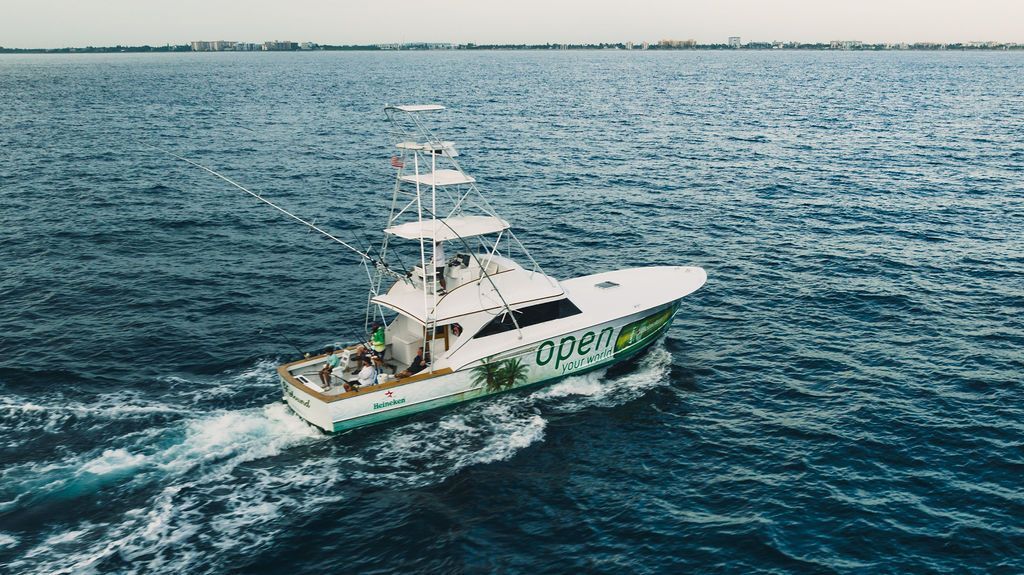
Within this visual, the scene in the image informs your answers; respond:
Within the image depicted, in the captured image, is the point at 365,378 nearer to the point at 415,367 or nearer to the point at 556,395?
the point at 415,367

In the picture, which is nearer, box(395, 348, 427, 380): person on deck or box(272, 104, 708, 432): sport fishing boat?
box(272, 104, 708, 432): sport fishing boat

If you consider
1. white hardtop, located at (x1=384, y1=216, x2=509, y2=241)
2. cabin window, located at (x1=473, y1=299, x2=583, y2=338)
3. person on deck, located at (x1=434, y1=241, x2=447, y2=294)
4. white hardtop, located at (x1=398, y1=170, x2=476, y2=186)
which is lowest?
cabin window, located at (x1=473, y1=299, x2=583, y2=338)

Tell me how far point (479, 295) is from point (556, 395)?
4292mm

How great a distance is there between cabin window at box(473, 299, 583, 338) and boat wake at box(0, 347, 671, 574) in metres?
2.37

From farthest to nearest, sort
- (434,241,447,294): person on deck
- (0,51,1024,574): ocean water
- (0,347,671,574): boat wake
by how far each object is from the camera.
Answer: (434,241,447,294): person on deck, (0,51,1024,574): ocean water, (0,347,671,574): boat wake

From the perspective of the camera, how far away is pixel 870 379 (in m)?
25.6

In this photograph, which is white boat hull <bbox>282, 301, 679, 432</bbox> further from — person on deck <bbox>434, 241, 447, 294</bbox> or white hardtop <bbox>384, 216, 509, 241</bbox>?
white hardtop <bbox>384, 216, 509, 241</bbox>

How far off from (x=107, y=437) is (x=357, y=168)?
42743 mm

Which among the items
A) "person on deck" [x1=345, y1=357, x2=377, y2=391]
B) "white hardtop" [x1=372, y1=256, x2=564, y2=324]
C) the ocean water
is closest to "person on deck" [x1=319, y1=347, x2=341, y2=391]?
"person on deck" [x1=345, y1=357, x2=377, y2=391]

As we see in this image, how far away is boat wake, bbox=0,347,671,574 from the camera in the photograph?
17.4 meters

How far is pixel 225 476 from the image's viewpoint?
20.2 m

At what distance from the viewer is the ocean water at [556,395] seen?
17.9 m

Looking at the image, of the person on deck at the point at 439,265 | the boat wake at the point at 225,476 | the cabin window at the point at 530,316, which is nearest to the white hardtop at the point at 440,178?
the person on deck at the point at 439,265

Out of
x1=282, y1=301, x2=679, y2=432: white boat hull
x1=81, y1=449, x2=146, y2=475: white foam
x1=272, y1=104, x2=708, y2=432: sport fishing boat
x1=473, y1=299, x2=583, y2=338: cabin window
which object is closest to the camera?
x1=81, y1=449, x2=146, y2=475: white foam
